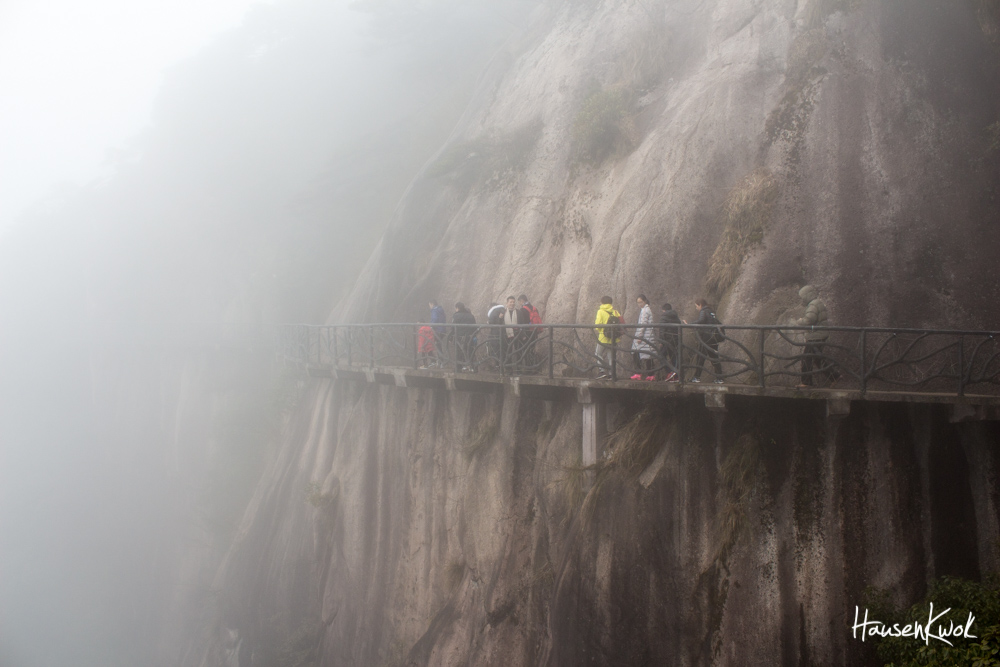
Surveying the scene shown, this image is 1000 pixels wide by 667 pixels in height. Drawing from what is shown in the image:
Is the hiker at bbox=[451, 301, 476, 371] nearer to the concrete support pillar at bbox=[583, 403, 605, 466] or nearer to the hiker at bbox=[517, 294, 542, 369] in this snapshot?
the hiker at bbox=[517, 294, 542, 369]

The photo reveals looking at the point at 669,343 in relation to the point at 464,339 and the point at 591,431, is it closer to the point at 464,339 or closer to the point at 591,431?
the point at 591,431

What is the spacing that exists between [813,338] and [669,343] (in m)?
1.81

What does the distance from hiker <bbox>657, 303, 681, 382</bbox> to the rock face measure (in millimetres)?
645

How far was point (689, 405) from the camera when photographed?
388 inches

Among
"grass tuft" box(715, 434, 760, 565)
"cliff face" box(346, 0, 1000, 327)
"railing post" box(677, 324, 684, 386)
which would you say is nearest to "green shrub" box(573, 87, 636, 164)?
"cliff face" box(346, 0, 1000, 327)

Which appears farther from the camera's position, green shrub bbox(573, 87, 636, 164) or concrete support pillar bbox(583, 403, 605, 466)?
green shrub bbox(573, 87, 636, 164)

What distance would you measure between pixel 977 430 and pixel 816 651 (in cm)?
325

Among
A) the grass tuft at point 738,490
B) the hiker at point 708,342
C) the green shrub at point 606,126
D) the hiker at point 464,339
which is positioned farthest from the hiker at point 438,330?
the grass tuft at point 738,490

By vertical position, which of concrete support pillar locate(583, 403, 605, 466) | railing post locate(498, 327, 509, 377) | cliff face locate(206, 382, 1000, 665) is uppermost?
railing post locate(498, 327, 509, 377)

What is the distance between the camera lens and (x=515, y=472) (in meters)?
13.2

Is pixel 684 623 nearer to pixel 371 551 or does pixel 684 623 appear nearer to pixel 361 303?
pixel 371 551

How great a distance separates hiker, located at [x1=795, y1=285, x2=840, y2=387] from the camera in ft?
28.1

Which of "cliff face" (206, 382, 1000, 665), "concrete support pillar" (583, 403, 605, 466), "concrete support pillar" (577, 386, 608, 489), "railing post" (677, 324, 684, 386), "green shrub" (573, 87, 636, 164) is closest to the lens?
"cliff face" (206, 382, 1000, 665)

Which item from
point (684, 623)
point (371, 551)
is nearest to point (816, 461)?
point (684, 623)
